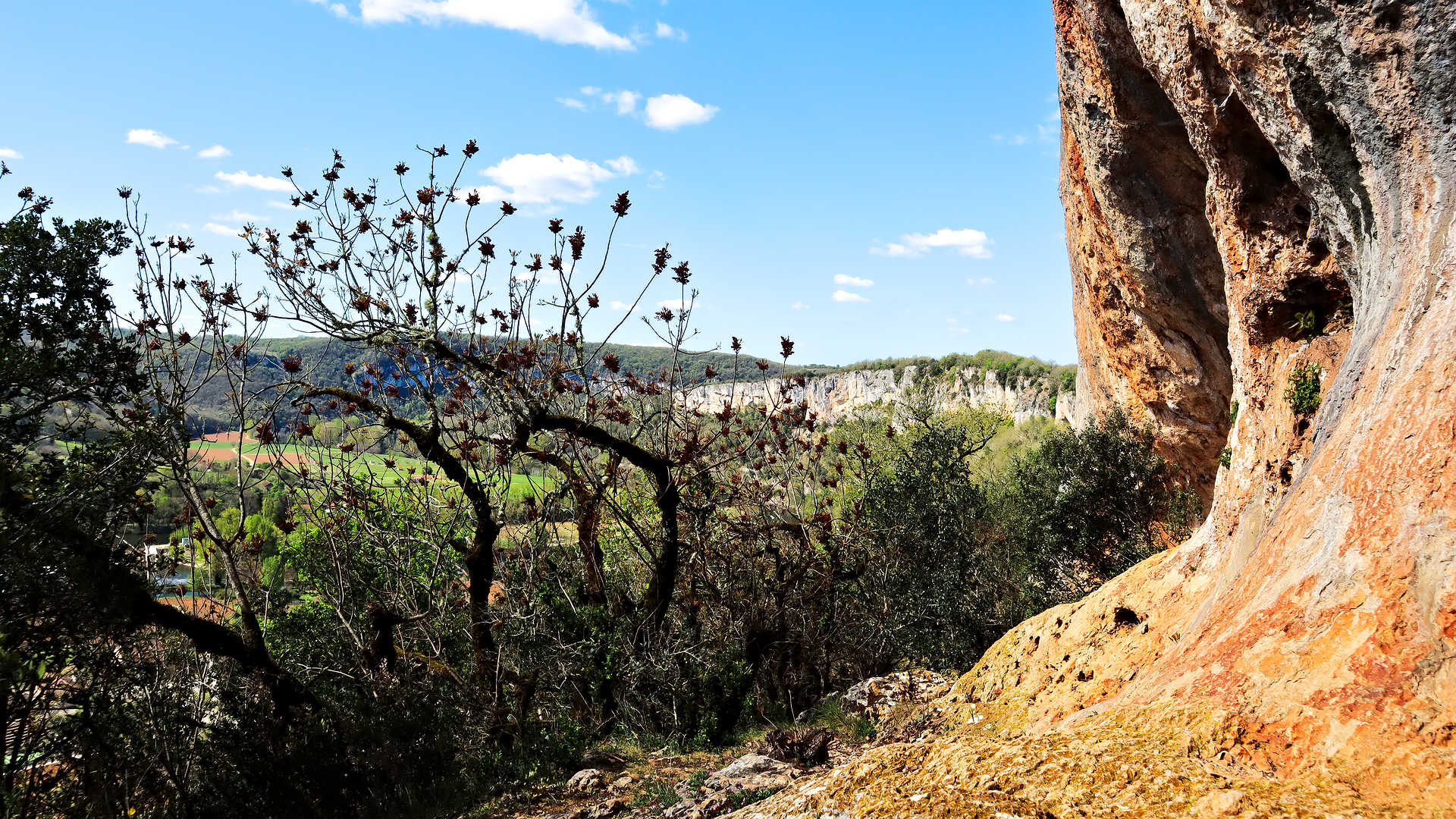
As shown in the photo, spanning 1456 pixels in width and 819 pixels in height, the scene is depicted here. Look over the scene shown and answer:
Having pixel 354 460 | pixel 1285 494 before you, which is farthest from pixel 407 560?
pixel 1285 494

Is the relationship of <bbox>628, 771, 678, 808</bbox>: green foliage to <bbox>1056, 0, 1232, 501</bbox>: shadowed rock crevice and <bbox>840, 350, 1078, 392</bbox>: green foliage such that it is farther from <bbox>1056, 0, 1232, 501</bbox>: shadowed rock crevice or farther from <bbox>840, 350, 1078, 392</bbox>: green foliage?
<bbox>840, 350, 1078, 392</bbox>: green foliage

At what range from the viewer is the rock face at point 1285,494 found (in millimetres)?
3062

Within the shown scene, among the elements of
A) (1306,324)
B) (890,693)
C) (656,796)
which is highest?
(1306,324)

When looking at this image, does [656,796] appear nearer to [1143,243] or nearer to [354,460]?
[354,460]

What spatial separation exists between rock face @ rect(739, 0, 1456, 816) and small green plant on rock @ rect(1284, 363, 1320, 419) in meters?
0.07

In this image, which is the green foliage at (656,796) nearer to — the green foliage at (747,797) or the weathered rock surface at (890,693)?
the green foliage at (747,797)

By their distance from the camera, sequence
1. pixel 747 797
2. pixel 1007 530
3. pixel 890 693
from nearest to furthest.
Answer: pixel 747 797, pixel 890 693, pixel 1007 530

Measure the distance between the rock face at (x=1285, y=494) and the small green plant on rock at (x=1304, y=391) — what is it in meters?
0.07

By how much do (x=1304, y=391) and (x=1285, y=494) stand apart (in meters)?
1.46

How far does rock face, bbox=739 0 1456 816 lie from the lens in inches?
121

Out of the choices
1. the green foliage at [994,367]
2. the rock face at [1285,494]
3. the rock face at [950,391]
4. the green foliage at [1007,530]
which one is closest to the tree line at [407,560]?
the green foliage at [1007,530]

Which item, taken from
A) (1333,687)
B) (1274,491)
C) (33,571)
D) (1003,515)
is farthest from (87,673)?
(1003,515)

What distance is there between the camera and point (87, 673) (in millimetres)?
5035

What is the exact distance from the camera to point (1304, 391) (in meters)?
5.93
